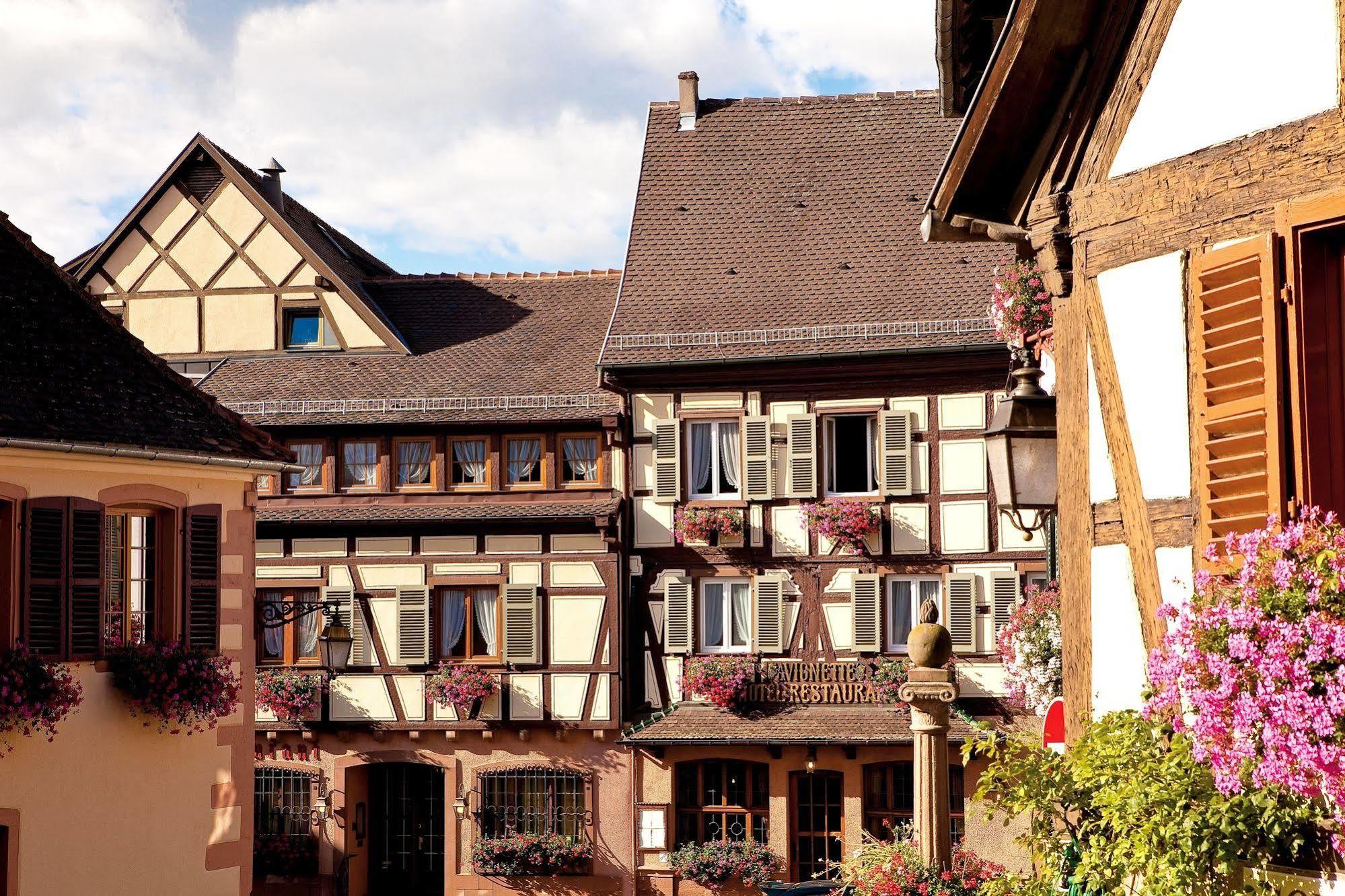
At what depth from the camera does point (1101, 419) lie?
6.41 metres

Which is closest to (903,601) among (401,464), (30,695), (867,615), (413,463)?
(867,615)

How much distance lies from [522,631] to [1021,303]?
14.2m

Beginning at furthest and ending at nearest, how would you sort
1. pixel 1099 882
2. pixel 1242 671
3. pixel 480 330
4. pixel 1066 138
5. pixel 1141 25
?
pixel 480 330, pixel 1066 138, pixel 1141 25, pixel 1099 882, pixel 1242 671

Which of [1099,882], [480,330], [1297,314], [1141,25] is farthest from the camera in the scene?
[480,330]

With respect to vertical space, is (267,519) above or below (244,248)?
below

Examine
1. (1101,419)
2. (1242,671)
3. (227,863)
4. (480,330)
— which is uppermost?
(480,330)

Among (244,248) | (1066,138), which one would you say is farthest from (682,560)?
(1066,138)

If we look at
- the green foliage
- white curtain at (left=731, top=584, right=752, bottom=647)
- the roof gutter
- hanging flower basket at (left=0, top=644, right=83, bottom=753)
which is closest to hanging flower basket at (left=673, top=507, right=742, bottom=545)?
white curtain at (left=731, top=584, right=752, bottom=647)

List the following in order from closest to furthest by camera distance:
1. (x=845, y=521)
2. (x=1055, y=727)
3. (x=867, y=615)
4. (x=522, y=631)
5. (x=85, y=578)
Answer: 1. (x=1055, y=727)
2. (x=85, y=578)
3. (x=845, y=521)
4. (x=867, y=615)
5. (x=522, y=631)

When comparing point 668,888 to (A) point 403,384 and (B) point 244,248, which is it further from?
(B) point 244,248

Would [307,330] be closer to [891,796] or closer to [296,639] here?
[296,639]

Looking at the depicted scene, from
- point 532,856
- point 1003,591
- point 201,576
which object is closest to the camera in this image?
point 201,576

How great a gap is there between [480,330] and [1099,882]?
21.7 metres

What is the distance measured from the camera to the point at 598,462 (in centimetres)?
2414
